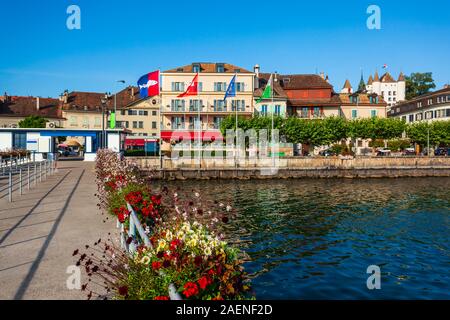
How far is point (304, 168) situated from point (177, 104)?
2810 centimetres

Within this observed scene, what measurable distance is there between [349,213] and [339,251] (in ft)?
33.4

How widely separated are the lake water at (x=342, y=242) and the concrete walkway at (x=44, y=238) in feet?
17.7

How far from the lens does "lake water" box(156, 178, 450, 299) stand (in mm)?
12641

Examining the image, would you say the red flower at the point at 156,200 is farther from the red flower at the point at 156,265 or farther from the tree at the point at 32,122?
the tree at the point at 32,122

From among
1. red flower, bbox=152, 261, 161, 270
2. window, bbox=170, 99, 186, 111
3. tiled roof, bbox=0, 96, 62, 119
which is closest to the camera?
red flower, bbox=152, 261, 161, 270

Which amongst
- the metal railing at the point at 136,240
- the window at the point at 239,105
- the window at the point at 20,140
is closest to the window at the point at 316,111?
the window at the point at 239,105

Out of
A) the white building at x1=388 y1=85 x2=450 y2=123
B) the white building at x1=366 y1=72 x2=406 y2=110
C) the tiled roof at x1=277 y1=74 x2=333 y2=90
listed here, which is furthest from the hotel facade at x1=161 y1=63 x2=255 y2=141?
the white building at x1=366 y1=72 x2=406 y2=110

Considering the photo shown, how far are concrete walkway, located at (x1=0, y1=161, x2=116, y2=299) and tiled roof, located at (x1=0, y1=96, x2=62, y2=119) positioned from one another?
263 ft

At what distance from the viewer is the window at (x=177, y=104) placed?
7082cm

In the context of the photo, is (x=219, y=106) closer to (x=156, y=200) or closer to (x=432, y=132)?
(x=432, y=132)

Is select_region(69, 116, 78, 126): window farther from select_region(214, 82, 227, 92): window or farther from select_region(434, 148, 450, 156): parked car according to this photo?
select_region(434, 148, 450, 156): parked car
